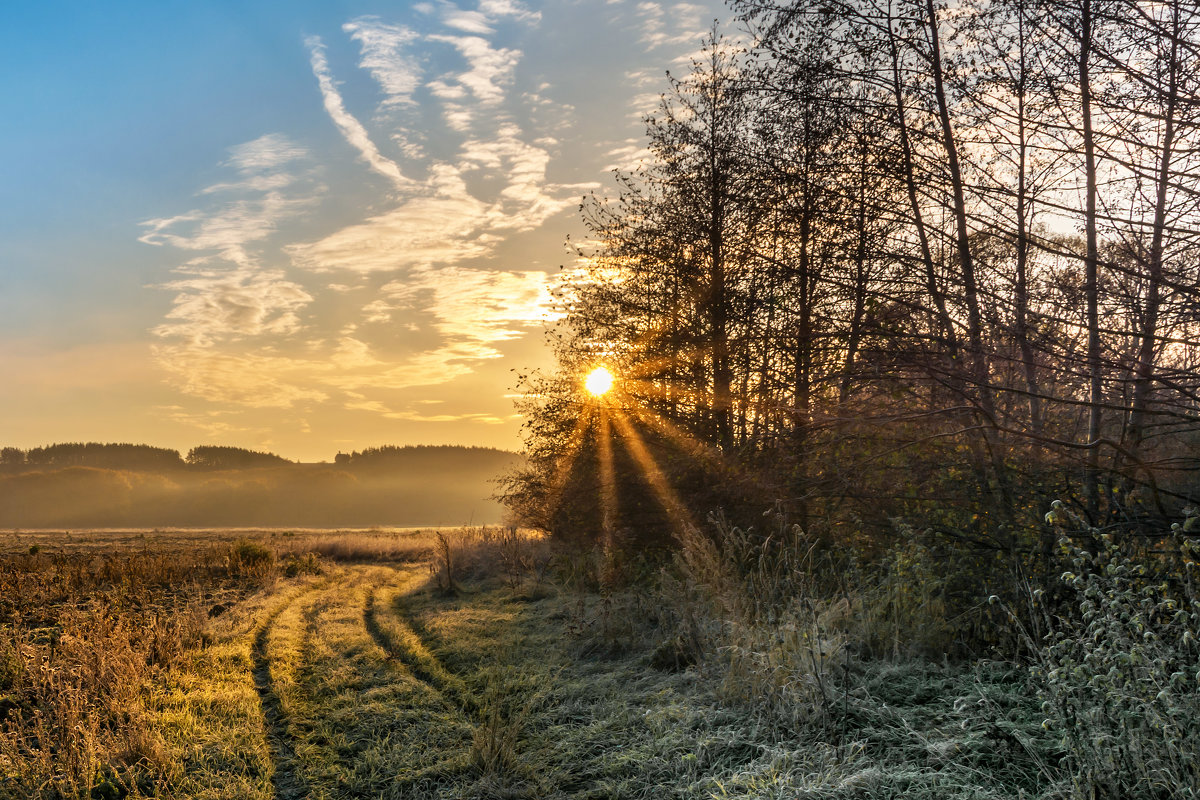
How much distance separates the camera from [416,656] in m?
9.14

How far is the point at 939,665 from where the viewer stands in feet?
18.7

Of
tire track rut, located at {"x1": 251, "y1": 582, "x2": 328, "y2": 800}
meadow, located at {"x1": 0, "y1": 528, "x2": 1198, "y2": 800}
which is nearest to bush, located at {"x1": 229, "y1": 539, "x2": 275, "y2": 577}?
meadow, located at {"x1": 0, "y1": 528, "x2": 1198, "y2": 800}

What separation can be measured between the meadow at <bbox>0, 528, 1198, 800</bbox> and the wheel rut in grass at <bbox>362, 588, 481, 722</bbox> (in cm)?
4

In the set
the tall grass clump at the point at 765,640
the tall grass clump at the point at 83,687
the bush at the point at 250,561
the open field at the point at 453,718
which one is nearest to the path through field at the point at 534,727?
the open field at the point at 453,718

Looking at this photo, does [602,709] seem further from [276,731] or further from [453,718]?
[276,731]

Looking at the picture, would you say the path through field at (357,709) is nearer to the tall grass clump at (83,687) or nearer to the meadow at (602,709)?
the meadow at (602,709)

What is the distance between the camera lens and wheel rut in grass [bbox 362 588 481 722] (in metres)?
7.15

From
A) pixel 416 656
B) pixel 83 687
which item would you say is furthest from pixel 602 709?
pixel 83 687

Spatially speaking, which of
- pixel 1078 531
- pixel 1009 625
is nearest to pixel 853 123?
pixel 1078 531

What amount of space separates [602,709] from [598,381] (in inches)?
394

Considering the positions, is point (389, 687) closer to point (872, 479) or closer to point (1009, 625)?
point (872, 479)

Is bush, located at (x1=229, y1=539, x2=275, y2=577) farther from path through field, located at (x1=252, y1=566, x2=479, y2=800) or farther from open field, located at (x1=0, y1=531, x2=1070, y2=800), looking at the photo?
path through field, located at (x1=252, y1=566, x2=479, y2=800)

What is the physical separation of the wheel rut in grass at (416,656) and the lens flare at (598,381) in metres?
6.22

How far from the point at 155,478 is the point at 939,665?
142m
